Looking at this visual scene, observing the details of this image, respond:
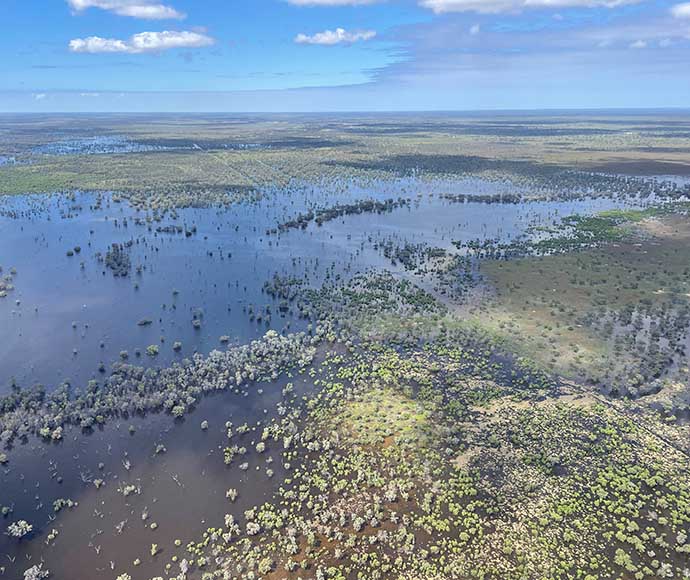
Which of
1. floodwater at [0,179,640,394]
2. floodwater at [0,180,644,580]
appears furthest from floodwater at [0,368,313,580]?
A: floodwater at [0,179,640,394]

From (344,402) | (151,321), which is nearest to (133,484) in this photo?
(344,402)

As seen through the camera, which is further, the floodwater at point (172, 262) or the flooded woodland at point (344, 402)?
the floodwater at point (172, 262)

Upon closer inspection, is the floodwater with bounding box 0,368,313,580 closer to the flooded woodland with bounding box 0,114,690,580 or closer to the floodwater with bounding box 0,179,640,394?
the flooded woodland with bounding box 0,114,690,580

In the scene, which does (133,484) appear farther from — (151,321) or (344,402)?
(151,321)

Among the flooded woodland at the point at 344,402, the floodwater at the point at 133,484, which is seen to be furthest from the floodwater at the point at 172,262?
the floodwater at the point at 133,484

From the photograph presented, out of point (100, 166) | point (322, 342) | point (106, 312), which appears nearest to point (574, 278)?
point (322, 342)

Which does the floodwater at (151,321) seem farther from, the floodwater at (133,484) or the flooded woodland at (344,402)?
the flooded woodland at (344,402)
